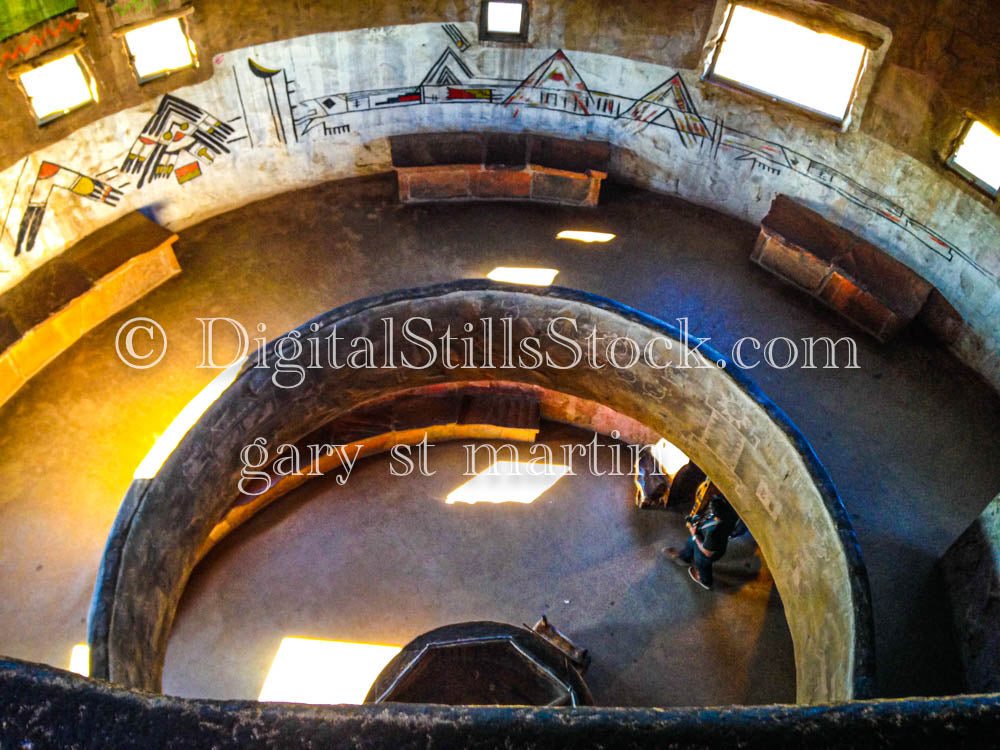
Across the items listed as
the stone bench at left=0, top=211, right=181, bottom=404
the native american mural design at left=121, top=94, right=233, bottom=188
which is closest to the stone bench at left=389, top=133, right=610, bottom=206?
the native american mural design at left=121, top=94, right=233, bottom=188

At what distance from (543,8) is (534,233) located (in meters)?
2.58

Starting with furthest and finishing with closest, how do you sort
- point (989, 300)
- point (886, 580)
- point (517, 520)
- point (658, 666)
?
point (517, 520) < point (658, 666) < point (989, 300) < point (886, 580)

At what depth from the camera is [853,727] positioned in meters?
2.03

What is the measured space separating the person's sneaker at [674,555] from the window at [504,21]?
667cm

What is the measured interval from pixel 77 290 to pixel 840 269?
26.5 feet

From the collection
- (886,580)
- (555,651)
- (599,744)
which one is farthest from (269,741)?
(555,651)

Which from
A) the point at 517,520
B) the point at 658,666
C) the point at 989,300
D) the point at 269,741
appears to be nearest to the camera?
the point at 269,741

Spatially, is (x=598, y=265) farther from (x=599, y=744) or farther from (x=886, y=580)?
(x=599, y=744)

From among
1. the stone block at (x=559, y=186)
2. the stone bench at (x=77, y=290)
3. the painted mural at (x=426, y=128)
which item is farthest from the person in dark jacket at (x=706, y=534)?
the stone bench at (x=77, y=290)

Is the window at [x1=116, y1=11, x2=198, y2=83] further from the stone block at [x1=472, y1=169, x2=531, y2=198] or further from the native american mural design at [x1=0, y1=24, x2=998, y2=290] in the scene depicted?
the stone block at [x1=472, y1=169, x2=531, y2=198]

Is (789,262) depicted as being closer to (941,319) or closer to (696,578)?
(941,319)

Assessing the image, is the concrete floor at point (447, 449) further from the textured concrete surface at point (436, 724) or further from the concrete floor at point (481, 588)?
the textured concrete surface at point (436, 724)

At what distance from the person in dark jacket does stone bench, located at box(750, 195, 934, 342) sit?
2.65 meters

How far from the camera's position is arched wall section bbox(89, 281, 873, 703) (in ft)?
22.5
